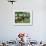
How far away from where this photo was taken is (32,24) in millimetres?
5102

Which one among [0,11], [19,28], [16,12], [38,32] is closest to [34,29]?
[38,32]

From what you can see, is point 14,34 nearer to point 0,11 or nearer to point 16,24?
point 16,24

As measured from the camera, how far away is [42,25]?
16.8ft

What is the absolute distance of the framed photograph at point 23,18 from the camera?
16.8ft

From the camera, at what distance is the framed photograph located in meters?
5.11

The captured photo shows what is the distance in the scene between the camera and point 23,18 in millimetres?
5156

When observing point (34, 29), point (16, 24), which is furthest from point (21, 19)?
point (34, 29)

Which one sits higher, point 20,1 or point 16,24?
point 20,1

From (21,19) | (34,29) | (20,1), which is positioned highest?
(20,1)

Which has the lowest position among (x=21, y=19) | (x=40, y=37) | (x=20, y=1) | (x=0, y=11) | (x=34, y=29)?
(x=40, y=37)

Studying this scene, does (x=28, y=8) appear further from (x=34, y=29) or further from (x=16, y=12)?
(x=34, y=29)

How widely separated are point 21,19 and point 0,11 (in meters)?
0.88

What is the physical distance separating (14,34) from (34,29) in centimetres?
81

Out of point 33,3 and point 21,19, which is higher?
point 33,3
